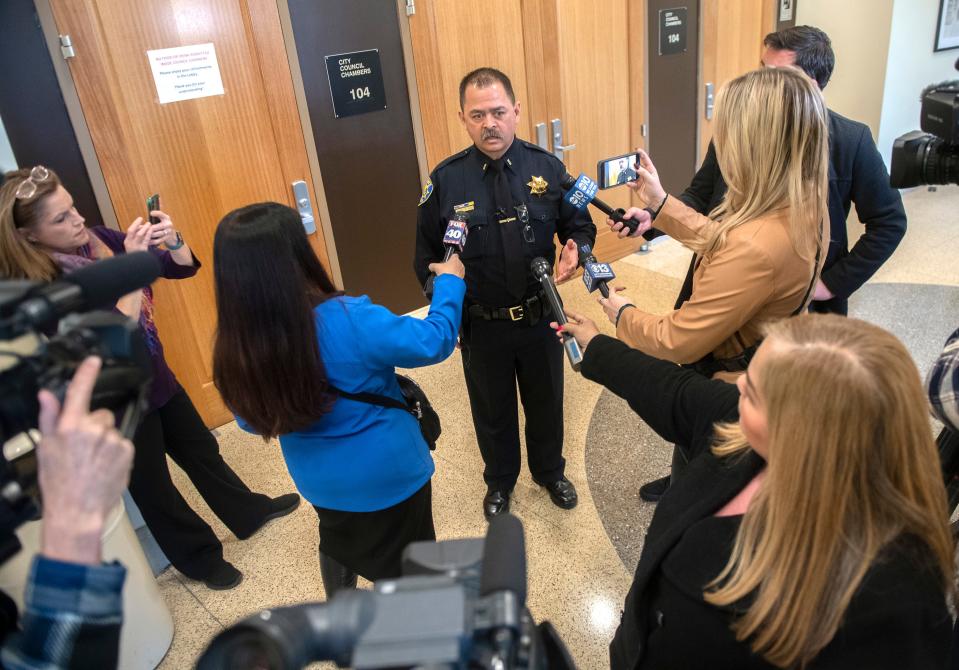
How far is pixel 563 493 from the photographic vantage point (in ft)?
8.19

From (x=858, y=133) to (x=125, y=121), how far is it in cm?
284

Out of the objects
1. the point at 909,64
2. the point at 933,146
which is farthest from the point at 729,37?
the point at 933,146

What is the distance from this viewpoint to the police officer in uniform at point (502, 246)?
2.18m

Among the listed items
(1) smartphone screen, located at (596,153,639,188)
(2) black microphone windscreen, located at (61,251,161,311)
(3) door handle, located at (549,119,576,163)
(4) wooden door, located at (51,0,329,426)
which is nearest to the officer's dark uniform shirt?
(1) smartphone screen, located at (596,153,639,188)

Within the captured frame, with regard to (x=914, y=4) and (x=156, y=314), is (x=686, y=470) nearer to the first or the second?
(x=156, y=314)

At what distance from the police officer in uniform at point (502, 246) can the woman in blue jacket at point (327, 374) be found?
0.50 m

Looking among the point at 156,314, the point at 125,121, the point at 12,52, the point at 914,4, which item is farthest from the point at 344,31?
the point at 914,4

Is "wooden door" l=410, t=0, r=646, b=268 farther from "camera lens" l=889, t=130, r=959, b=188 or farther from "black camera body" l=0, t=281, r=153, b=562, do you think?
"black camera body" l=0, t=281, r=153, b=562

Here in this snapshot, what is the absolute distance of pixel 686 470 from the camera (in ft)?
3.89

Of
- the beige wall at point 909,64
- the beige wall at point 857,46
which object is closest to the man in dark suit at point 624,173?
the beige wall at point 857,46

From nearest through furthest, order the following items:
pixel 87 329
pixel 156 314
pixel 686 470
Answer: pixel 87 329 < pixel 686 470 < pixel 156 314

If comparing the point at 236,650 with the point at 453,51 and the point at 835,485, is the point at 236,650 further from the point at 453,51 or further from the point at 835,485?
the point at 453,51

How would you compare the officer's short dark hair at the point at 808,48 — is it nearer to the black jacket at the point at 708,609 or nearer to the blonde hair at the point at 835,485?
the black jacket at the point at 708,609

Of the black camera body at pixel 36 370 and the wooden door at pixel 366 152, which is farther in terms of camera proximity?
the wooden door at pixel 366 152
